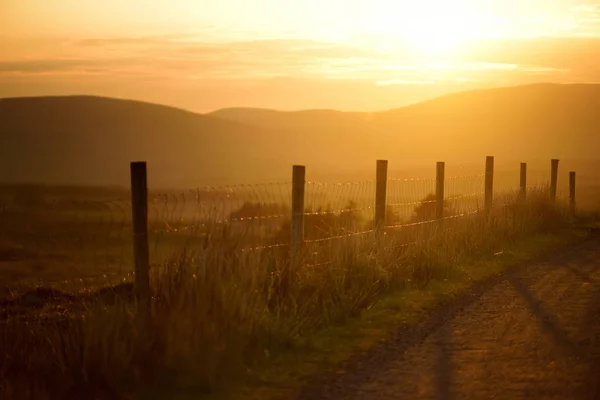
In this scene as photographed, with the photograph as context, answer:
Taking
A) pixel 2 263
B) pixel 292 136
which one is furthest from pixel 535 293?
pixel 292 136

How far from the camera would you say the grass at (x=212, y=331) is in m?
6.92

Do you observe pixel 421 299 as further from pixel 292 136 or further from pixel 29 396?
pixel 292 136

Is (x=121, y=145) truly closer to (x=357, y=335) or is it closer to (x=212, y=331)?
(x=357, y=335)

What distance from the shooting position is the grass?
6.92 m

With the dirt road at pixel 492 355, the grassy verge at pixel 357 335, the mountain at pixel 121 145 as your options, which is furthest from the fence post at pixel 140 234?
the mountain at pixel 121 145

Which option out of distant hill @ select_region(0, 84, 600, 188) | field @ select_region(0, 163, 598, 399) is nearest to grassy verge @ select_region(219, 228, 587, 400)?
field @ select_region(0, 163, 598, 399)

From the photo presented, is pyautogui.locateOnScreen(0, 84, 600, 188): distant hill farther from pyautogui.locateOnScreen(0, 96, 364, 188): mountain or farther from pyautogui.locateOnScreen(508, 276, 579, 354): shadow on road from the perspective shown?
pyautogui.locateOnScreen(508, 276, 579, 354): shadow on road

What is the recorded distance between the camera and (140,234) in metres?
7.93

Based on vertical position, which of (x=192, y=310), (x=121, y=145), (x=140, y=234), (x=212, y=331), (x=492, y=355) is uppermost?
(x=140, y=234)

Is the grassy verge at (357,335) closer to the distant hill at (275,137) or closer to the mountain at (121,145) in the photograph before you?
the distant hill at (275,137)

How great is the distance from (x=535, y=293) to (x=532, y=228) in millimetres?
8756

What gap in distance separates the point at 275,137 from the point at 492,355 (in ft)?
386

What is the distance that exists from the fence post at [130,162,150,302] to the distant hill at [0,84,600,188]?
6195 cm

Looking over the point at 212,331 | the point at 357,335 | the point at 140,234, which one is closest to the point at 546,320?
the point at 357,335
